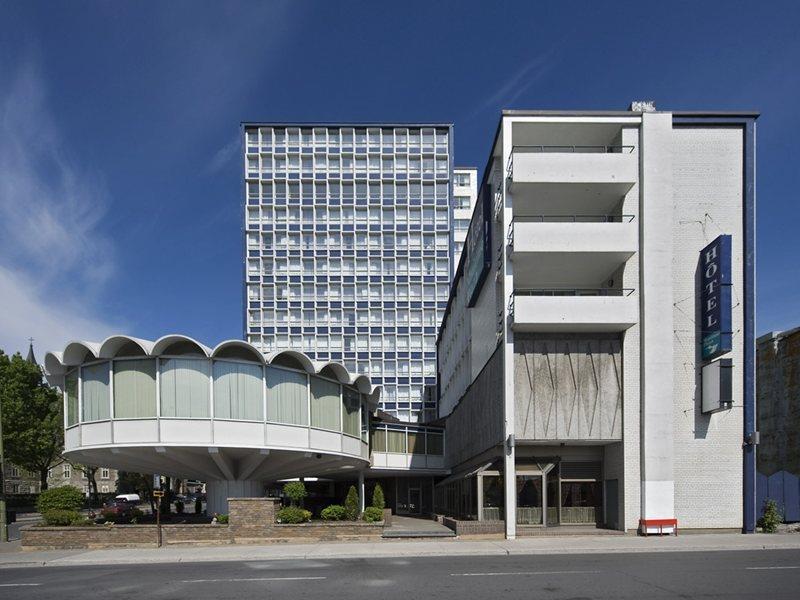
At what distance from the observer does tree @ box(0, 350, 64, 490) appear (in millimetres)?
51594

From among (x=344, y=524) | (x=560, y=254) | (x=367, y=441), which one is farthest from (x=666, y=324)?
(x=367, y=441)

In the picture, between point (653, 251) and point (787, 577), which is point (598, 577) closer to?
point (787, 577)

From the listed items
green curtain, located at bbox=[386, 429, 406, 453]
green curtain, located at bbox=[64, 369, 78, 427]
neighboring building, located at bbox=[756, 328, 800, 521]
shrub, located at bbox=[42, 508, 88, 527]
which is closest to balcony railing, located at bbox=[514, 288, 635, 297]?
neighboring building, located at bbox=[756, 328, 800, 521]

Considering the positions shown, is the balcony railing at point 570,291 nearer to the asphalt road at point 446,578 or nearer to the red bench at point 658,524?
the red bench at point 658,524

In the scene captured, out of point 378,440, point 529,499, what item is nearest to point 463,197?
point 378,440

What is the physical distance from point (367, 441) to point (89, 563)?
54.6 ft

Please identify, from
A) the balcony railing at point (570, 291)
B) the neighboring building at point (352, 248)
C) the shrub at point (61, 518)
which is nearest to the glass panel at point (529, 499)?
the balcony railing at point (570, 291)

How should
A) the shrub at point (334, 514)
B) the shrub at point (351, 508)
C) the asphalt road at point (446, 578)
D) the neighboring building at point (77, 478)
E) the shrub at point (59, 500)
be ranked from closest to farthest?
1. the asphalt road at point (446, 578)
2. the shrub at point (59, 500)
3. the shrub at point (334, 514)
4. the shrub at point (351, 508)
5. the neighboring building at point (77, 478)

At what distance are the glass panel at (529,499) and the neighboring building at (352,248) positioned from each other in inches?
2250

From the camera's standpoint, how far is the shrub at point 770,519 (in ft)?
80.9

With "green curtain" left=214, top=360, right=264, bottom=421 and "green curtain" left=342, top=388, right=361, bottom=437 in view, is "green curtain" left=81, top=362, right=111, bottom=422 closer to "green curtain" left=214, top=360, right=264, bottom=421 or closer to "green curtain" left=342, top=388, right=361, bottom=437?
"green curtain" left=214, top=360, right=264, bottom=421

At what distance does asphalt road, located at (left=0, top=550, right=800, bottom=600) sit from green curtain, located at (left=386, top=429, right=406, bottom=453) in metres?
19.9

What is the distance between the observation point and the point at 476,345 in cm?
3547

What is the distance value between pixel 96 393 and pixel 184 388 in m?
3.71
